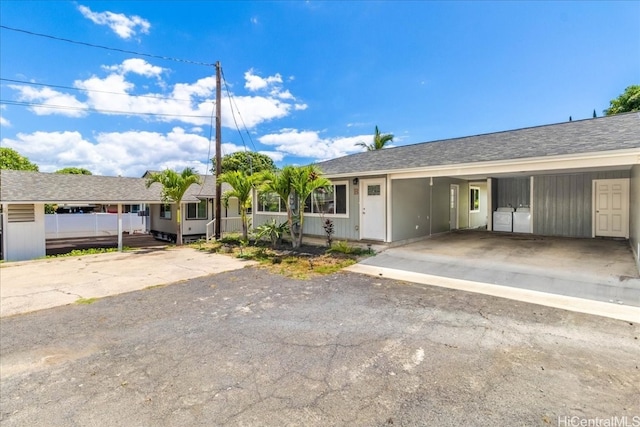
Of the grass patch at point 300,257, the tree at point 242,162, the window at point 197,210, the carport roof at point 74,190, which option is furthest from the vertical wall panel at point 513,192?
the tree at point 242,162

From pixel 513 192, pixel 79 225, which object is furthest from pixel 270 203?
pixel 79 225

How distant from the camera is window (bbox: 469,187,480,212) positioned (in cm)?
1554

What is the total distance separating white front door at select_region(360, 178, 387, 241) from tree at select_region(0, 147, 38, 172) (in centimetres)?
3265

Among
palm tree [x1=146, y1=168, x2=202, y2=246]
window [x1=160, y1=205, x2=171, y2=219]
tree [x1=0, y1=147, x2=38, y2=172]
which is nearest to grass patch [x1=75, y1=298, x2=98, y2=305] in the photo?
palm tree [x1=146, y1=168, x2=202, y2=246]

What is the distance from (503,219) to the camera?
13.1m

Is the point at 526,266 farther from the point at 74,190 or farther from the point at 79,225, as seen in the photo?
the point at 79,225

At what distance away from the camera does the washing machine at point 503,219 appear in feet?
42.6

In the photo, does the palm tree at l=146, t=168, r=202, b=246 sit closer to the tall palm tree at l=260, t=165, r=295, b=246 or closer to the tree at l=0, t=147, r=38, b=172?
the tall palm tree at l=260, t=165, r=295, b=246

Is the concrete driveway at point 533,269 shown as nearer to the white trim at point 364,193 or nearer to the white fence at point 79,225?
the white trim at point 364,193

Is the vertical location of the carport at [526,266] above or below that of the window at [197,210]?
below

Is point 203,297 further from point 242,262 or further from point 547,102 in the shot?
point 547,102

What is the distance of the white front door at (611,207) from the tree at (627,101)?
11363 millimetres

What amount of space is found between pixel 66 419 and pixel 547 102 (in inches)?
893

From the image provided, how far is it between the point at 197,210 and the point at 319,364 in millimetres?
15810
